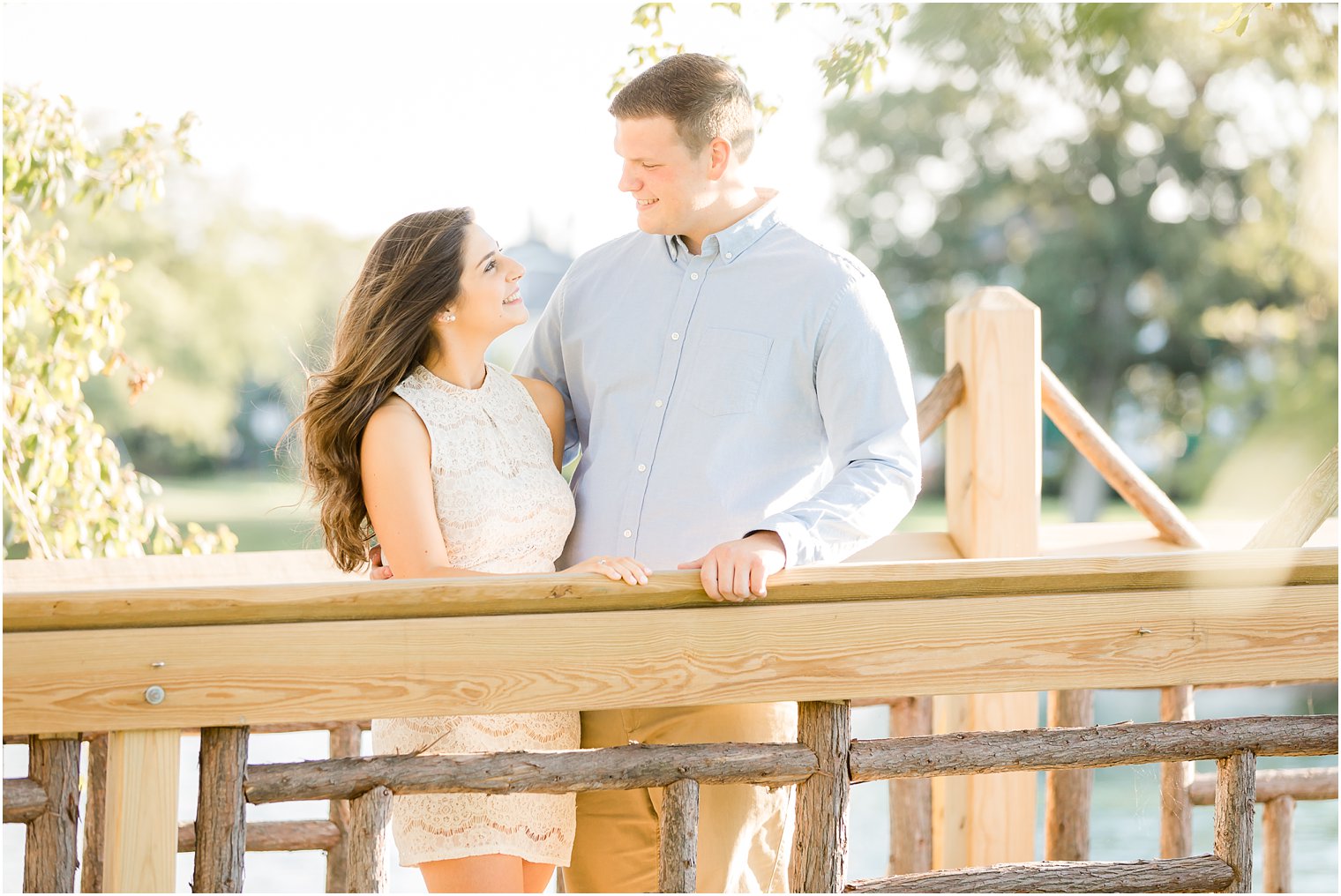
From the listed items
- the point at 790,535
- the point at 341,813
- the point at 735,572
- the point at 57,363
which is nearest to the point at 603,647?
the point at 735,572

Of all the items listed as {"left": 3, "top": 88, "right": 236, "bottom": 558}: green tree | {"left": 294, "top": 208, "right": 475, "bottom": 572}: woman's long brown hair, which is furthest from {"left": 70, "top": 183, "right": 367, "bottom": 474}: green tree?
{"left": 294, "top": 208, "right": 475, "bottom": 572}: woman's long brown hair

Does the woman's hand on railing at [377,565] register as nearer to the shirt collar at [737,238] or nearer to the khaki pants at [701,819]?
the khaki pants at [701,819]

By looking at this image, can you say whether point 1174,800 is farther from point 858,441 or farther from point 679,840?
point 679,840

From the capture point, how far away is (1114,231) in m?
22.0

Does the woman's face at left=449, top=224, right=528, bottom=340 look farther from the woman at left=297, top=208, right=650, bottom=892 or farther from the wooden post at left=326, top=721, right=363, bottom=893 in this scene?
the wooden post at left=326, top=721, right=363, bottom=893

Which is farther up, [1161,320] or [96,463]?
[1161,320]

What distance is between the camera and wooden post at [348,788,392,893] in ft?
5.74

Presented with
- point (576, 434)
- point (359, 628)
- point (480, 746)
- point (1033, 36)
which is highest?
point (1033, 36)

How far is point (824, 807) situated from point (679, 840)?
0.67ft

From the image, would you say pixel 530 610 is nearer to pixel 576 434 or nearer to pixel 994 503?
pixel 576 434

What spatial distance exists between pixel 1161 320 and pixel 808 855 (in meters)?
22.7

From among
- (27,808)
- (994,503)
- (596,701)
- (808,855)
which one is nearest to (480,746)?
(596,701)

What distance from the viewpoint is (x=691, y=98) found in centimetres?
226

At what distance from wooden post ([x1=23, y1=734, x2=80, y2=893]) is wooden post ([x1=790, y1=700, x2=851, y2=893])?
3.27 feet
